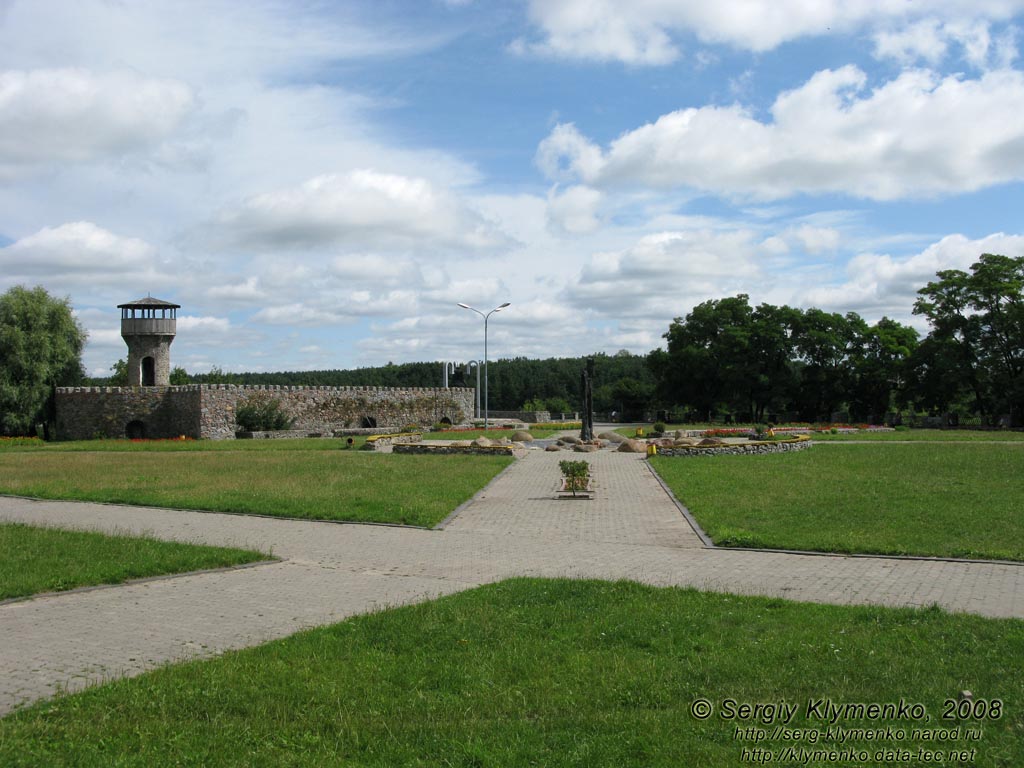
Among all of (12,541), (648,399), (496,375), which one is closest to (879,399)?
(648,399)

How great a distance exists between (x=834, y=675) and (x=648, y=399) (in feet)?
223

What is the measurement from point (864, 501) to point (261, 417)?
3787cm

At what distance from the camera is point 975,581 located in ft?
28.2

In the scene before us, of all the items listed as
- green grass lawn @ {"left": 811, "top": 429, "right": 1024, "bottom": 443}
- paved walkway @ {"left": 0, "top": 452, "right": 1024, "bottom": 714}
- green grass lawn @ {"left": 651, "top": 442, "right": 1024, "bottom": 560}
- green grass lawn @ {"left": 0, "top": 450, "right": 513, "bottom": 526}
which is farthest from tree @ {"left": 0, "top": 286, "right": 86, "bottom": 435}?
green grass lawn @ {"left": 811, "top": 429, "right": 1024, "bottom": 443}

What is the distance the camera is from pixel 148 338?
51.2 metres

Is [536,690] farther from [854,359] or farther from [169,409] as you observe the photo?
[854,359]

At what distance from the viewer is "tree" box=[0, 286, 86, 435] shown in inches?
1826

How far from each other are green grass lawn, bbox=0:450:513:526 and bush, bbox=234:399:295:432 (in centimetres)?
1704

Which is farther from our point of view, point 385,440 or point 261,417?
point 261,417

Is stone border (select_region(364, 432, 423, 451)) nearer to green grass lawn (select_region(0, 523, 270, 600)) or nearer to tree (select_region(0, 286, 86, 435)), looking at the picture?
green grass lawn (select_region(0, 523, 270, 600))

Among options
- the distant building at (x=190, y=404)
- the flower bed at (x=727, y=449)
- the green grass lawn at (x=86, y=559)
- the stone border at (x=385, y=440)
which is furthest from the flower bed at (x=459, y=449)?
the distant building at (x=190, y=404)

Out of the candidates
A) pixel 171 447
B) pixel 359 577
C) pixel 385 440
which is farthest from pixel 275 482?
pixel 171 447

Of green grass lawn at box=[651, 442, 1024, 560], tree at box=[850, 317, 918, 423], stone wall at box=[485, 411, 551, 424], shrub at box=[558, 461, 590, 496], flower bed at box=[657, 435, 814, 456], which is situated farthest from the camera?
stone wall at box=[485, 411, 551, 424]

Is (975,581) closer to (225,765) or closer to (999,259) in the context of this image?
(225,765)
